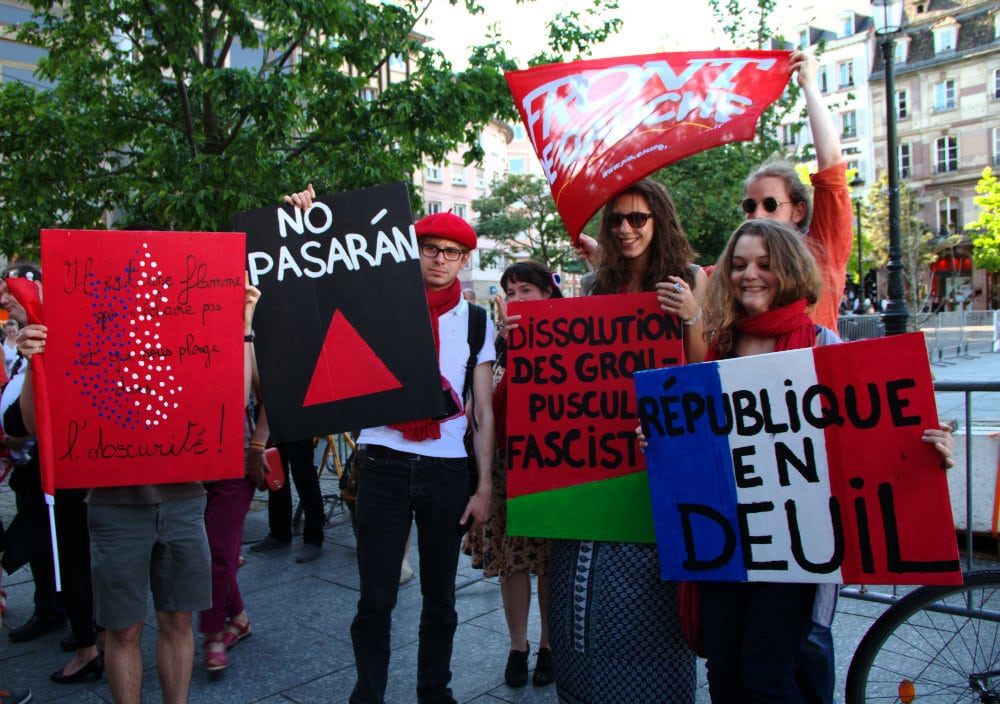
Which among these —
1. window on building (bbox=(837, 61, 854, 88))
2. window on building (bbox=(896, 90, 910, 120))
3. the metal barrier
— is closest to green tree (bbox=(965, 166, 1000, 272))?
window on building (bbox=(896, 90, 910, 120))

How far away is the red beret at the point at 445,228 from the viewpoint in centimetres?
305

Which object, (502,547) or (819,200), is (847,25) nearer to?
(819,200)

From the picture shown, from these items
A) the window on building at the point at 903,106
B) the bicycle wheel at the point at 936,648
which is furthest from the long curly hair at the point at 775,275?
the window on building at the point at 903,106

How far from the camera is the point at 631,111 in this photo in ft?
9.07

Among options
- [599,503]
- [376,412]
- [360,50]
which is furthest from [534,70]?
[360,50]

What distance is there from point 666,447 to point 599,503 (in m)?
0.35

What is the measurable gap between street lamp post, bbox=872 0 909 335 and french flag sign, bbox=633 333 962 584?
1112 centimetres

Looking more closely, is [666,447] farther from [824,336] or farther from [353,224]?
[353,224]

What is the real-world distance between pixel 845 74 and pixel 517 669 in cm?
6339

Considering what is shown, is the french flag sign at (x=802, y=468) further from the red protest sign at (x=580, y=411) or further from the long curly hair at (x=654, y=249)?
the long curly hair at (x=654, y=249)

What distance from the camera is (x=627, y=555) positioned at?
239 centimetres

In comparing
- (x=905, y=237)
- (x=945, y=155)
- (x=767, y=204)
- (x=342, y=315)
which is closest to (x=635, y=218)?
(x=767, y=204)

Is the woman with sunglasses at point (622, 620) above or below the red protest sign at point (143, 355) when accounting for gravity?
below

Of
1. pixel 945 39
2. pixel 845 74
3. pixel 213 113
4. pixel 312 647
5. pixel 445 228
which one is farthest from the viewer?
pixel 845 74
